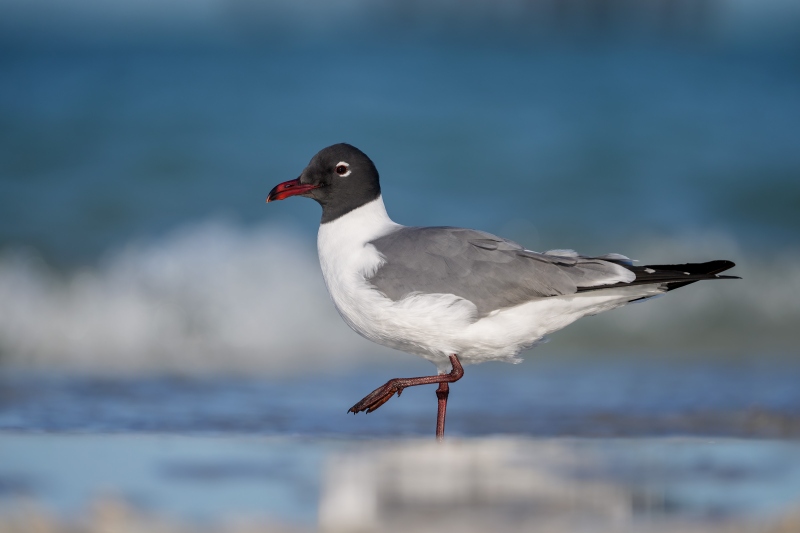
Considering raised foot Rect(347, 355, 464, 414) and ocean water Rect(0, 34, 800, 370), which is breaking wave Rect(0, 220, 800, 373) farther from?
raised foot Rect(347, 355, 464, 414)

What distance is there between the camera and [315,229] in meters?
11.1

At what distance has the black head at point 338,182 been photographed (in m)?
5.52

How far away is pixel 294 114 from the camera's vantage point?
14250mm

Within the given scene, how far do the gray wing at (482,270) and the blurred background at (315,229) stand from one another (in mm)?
777

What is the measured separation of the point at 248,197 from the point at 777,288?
5458 mm

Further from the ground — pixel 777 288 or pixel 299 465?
pixel 777 288

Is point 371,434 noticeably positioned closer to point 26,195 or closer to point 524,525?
point 524,525

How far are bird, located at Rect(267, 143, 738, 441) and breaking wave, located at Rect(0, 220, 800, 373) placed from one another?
3370 millimetres

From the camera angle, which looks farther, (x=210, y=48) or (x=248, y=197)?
(x=210, y=48)

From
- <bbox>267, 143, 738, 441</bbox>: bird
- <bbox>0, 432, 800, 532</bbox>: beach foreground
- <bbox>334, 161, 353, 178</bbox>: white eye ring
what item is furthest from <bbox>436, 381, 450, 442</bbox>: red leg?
<bbox>334, 161, 353, 178</bbox>: white eye ring

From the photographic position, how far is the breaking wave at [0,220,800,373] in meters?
8.92

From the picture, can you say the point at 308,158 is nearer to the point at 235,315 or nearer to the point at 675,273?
the point at 235,315

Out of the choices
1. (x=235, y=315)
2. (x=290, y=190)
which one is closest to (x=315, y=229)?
(x=235, y=315)

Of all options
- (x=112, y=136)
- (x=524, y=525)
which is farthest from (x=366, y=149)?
(x=524, y=525)
